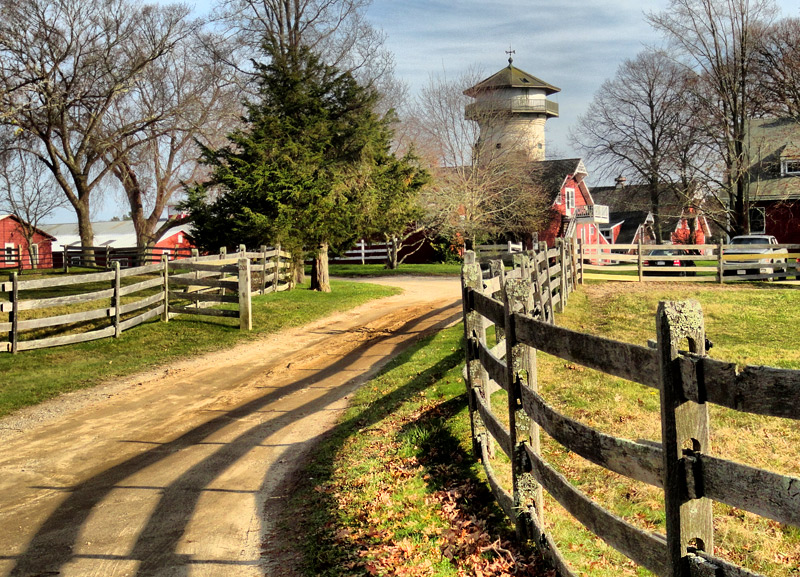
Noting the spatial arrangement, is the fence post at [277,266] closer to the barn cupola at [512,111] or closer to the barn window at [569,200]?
the barn cupola at [512,111]

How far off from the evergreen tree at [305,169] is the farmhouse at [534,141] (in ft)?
75.5

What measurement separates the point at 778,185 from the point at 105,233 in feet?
206

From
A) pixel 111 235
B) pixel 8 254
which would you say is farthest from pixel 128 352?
pixel 111 235

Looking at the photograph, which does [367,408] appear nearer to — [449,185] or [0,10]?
[0,10]

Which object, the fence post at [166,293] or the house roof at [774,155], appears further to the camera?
the house roof at [774,155]

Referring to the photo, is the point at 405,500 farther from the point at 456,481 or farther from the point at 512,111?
the point at 512,111

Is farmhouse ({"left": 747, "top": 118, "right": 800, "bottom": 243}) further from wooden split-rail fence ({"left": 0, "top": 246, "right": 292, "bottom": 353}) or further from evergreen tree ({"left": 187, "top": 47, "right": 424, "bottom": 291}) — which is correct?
wooden split-rail fence ({"left": 0, "top": 246, "right": 292, "bottom": 353})

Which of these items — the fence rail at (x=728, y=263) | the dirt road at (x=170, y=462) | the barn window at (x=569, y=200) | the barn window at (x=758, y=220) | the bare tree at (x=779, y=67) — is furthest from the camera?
the barn window at (x=569, y=200)

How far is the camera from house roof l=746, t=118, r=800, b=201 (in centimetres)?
4388

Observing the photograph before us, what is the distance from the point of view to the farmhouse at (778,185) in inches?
1747

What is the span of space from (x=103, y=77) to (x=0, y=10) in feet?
15.6

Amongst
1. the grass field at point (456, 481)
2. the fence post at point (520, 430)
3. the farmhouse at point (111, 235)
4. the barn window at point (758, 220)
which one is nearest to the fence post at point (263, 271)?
the grass field at point (456, 481)

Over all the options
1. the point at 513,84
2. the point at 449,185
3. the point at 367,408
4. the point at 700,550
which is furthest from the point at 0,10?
the point at 513,84

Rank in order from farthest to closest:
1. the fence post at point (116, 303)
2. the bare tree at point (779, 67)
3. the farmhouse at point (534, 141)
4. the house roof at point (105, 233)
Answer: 1. the house roof at point (105, 233)
2. the farmhouse at point (534, 141)
3. the bare tree at point (779, 67)
4. the fence post at point (116, 303)
